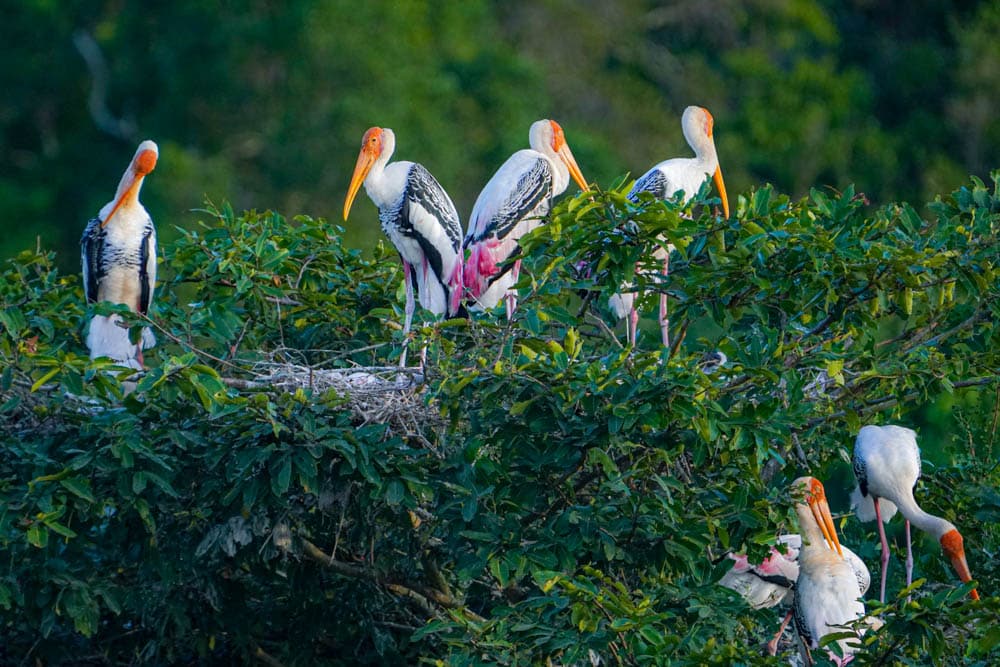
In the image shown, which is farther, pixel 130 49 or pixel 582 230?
pixel 130 49

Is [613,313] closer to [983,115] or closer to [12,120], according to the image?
[983,115]

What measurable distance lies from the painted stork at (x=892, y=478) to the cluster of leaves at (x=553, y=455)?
0.20 m

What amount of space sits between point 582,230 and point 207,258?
2.10 m

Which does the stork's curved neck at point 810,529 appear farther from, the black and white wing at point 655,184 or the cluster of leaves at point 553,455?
the black and white wing at point 655,184

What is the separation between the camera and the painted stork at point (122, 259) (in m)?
7.68

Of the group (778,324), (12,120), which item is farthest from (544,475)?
(12,120)

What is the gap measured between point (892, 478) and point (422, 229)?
2.17 m

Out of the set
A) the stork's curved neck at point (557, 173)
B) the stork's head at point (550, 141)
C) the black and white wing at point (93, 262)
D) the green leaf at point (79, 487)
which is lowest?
the green leaf at point (79, 487)

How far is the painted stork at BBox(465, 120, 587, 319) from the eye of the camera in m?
7.85

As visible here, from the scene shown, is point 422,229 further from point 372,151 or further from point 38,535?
point 38,535

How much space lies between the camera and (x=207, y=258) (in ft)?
24.7

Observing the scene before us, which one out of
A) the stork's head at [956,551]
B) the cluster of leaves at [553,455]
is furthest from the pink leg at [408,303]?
the stork's head at [956,551]

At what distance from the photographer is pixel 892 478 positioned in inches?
274

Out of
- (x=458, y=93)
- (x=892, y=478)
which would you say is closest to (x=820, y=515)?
(x=892, y=478)
